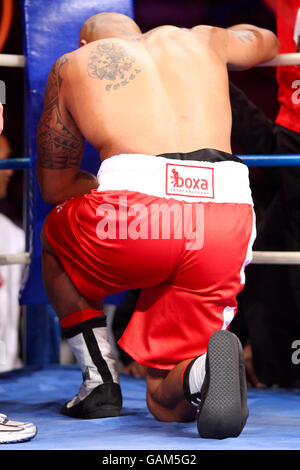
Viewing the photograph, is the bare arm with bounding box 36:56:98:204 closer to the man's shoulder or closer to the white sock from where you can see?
the white sock

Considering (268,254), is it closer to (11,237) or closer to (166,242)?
(166,242)

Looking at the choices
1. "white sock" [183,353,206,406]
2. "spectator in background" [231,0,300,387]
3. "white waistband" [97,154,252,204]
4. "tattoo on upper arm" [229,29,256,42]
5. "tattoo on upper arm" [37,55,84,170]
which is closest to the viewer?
"white sock" [183,353,206,406]

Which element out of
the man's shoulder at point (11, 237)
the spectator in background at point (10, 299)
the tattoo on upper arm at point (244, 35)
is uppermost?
the tattoo on upper arm at point (244, 35)

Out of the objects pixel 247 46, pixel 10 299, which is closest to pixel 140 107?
pixel 247 46

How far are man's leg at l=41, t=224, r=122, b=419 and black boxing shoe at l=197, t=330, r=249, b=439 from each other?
0.35 meters

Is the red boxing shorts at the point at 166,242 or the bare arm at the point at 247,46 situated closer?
the red boxing shorts at the point at 166,242

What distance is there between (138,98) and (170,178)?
191mm

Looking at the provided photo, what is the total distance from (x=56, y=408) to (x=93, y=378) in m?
0.17

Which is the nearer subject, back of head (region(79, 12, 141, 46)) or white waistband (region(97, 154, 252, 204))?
white waistband (region(97, 154, 252, 204))

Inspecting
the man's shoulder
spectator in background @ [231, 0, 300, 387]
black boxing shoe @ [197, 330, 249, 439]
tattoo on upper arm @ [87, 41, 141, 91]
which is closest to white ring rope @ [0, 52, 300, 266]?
spectator in background @ [231, 0, 300, 387]

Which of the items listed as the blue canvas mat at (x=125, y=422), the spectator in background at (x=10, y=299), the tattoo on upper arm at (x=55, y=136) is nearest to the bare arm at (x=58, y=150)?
the tattoo on upper arm at (x=55, y=136)

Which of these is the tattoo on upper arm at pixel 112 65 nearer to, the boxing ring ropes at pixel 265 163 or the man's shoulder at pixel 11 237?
the boxing ring ropes at pixel 265 163

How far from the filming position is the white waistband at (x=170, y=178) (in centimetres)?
141

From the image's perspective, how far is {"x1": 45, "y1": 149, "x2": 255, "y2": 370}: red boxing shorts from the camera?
1.38m
